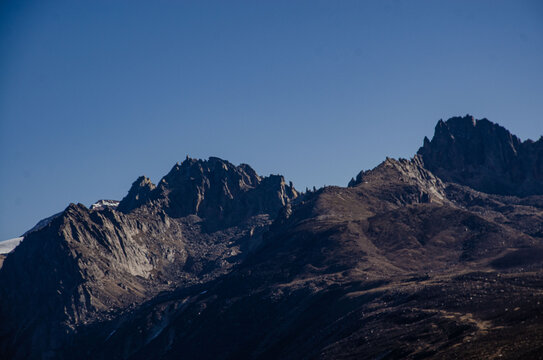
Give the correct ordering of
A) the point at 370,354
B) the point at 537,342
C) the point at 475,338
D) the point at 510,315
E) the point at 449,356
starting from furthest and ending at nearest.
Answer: the point at 370,354, the point at 510,315, the point at 475,338, the point at 449,356, the point at 537,342

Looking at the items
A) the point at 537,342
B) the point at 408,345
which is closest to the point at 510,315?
the point at 408,345

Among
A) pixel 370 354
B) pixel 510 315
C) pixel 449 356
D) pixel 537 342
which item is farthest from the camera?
pixel 370 354

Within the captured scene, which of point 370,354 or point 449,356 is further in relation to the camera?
point 370,354

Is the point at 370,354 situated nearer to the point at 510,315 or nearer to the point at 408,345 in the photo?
the point at 408,345

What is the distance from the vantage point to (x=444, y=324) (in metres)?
200

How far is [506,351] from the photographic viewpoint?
490ft

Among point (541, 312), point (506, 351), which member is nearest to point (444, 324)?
point (541, 312)

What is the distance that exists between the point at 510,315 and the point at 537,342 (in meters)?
39.7

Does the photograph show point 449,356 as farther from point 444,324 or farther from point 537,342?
point 444,324

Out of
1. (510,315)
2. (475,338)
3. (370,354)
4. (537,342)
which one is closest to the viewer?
(537,342)

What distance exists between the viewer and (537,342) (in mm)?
148000

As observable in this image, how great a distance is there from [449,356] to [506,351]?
50.5ft

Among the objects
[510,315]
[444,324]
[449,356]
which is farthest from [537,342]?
[444,324]

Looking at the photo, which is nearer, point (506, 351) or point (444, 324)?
Result: point (506, 351)
